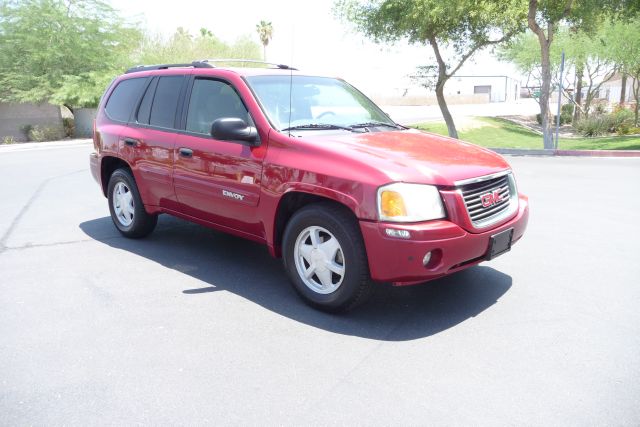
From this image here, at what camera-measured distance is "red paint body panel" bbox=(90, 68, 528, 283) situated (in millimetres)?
3805

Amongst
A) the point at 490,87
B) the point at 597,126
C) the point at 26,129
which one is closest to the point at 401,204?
the point at 597,126

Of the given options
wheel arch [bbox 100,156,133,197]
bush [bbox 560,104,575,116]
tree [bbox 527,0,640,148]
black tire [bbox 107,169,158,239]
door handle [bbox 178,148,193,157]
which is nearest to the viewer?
door handle [bbox 178,148,193,157]

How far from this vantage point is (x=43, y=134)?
28.0 m

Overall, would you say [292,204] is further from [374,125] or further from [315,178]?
[374,125]

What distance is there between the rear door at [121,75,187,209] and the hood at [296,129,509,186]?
1608mm

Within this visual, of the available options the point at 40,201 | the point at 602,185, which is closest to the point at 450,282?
the point at 602,185

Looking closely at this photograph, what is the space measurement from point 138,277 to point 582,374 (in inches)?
146

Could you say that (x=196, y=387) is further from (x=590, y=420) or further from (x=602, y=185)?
(x=602, y=185)

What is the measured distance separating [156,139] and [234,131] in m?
1.47

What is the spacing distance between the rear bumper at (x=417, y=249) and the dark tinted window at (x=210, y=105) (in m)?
1.71

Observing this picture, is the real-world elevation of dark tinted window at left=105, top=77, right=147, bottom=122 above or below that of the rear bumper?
above

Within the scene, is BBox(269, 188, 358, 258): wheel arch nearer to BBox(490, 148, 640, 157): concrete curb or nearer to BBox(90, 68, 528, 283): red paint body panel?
BBox(90, 68, 528, 283): red paint body panel

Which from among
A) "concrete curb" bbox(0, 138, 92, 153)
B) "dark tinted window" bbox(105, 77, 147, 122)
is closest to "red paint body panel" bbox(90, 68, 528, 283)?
"dark tinted window" bbox(105, 77, 147, 122)

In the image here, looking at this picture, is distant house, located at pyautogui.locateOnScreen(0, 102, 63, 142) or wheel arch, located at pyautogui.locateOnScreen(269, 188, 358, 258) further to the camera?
distant house, located at pyautogui.locateOnScreen(0, 102, 63, 142)
